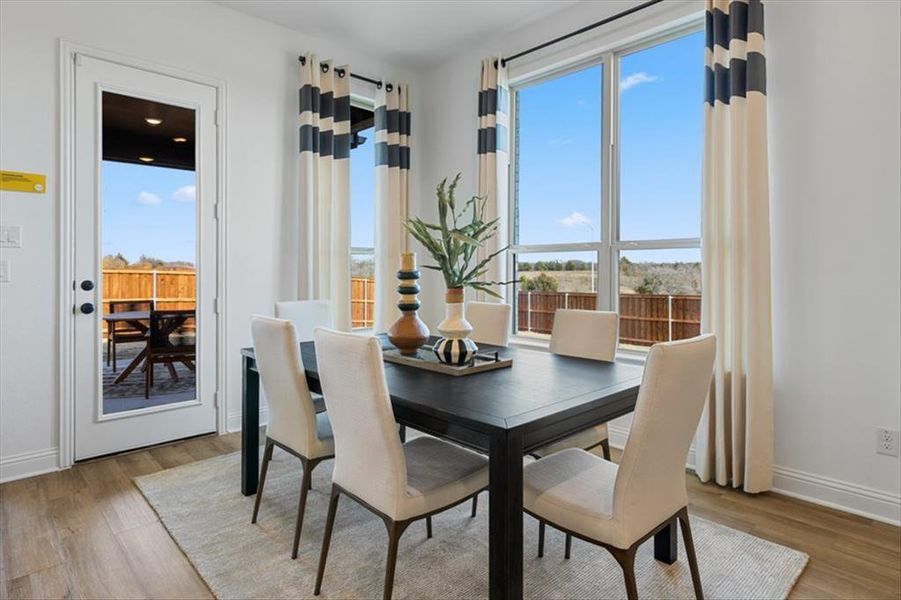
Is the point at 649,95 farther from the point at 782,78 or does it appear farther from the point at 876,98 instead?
the point at 876,98

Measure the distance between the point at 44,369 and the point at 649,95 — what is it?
402 cm

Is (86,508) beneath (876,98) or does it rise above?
beneath

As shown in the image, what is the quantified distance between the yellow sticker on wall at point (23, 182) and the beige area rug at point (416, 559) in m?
1.82

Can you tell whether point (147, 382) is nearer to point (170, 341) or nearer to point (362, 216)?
point (170, 341)

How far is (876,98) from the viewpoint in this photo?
7.58 ft

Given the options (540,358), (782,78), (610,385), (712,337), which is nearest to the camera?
(712,337)

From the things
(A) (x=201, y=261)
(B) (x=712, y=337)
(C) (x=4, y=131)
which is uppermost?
(C) (x=4, y=131)

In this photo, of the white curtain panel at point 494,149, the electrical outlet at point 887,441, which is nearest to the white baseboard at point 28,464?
the white curtain panel at point 494,149

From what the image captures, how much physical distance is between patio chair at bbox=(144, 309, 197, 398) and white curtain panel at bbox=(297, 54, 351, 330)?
2.63 ft

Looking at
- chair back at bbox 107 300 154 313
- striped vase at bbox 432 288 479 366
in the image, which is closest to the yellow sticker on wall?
chair back at bbox 107 300 154 313

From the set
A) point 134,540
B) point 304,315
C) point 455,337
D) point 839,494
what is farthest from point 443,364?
point 839,494

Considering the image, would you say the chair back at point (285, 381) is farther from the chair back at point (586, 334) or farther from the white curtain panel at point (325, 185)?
the white curtain panel at point (325, 185)

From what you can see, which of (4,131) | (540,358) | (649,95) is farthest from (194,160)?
(649,95)

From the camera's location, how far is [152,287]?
10.7 ft
